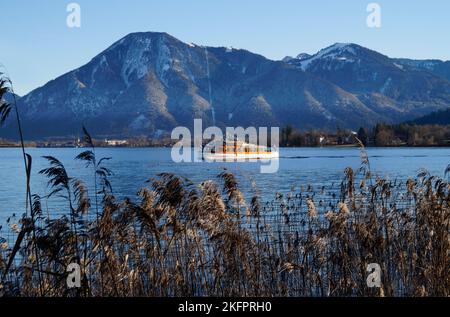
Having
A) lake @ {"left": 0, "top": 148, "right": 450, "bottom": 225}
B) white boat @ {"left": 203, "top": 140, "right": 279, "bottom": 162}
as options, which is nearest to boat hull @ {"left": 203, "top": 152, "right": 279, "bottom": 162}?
white boat @ {"left": 203, "top": 140, "right": 279, "bottom": 162}

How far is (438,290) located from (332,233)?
340 centimetres

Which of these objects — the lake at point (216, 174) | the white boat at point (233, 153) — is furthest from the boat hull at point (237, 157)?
the lake at point (216, 174)

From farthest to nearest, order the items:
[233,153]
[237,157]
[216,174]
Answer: [233,153]
[237,157]
[216,174]

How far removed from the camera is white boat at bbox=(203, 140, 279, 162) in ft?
465

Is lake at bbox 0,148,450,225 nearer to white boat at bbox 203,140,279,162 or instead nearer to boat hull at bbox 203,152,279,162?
boat hull at bbox 203,152,279,162

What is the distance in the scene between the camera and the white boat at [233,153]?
142 metres

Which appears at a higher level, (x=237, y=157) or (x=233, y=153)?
(x=233, y=153)

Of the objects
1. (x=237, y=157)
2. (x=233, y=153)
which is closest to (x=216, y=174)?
(x=237, y=157)

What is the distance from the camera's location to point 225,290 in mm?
12531

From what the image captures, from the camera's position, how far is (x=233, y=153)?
147 m

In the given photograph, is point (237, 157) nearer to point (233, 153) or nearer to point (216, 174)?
point (233, 153)

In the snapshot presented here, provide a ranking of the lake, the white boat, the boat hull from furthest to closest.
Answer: the white boat < the boat hull < the lake
